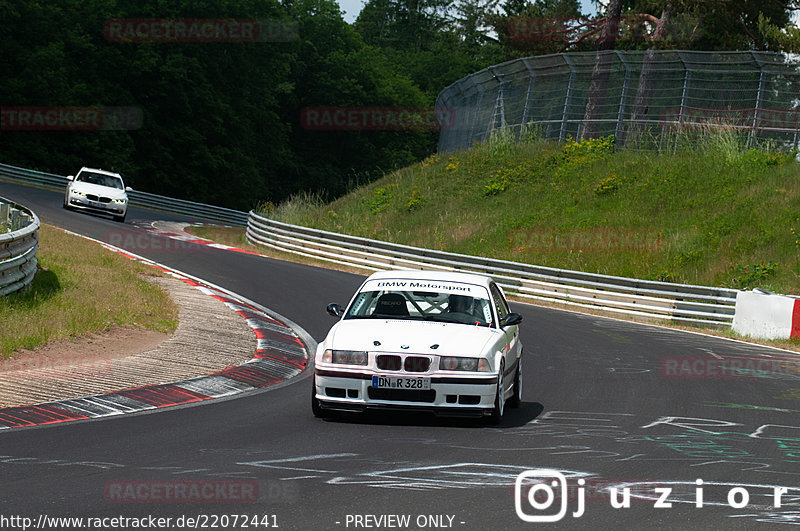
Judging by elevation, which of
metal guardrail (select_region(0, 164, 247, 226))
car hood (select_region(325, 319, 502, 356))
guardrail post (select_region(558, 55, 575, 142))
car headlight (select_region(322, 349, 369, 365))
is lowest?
metal guardrail (select_region(0, 164, 247, 226))

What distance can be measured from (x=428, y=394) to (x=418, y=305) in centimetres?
162

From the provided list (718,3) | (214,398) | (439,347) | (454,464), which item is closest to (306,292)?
(214,398)

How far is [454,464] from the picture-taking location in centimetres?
736

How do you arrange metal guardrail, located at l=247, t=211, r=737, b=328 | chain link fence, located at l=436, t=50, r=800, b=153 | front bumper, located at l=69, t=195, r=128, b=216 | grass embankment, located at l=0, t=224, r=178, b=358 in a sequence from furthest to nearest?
front bumper, located at l=69, t=195, r=128, b=216 → chain link fence, located at l=436, t=50, r=800, b=153 → metal guardrail, located at l=247, t=211, r=737, b=328 → grass embankment, located at l=0, t=224, r=178, b=358

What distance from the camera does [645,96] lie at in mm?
33750

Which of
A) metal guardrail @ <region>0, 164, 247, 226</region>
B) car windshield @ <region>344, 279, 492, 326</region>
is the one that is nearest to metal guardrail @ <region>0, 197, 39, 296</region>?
car windshield @ <region>344, 279, 492, 326</region>

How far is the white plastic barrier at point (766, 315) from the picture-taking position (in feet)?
61.9

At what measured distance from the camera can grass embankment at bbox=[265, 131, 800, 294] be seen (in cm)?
2736

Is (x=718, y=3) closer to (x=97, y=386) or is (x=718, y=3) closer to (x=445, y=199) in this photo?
(x=445, y=199)

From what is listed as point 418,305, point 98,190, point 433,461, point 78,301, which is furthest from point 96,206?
point 433,461

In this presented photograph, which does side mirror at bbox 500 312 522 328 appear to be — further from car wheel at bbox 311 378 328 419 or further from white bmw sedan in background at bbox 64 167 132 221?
white bmw sedan in background at bbox 64 167 132 221

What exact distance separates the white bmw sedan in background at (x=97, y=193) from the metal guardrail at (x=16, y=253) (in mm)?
17127

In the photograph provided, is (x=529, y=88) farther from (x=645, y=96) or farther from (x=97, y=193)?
(x=97, y=193)

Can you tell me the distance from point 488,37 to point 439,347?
10182 centimetres
